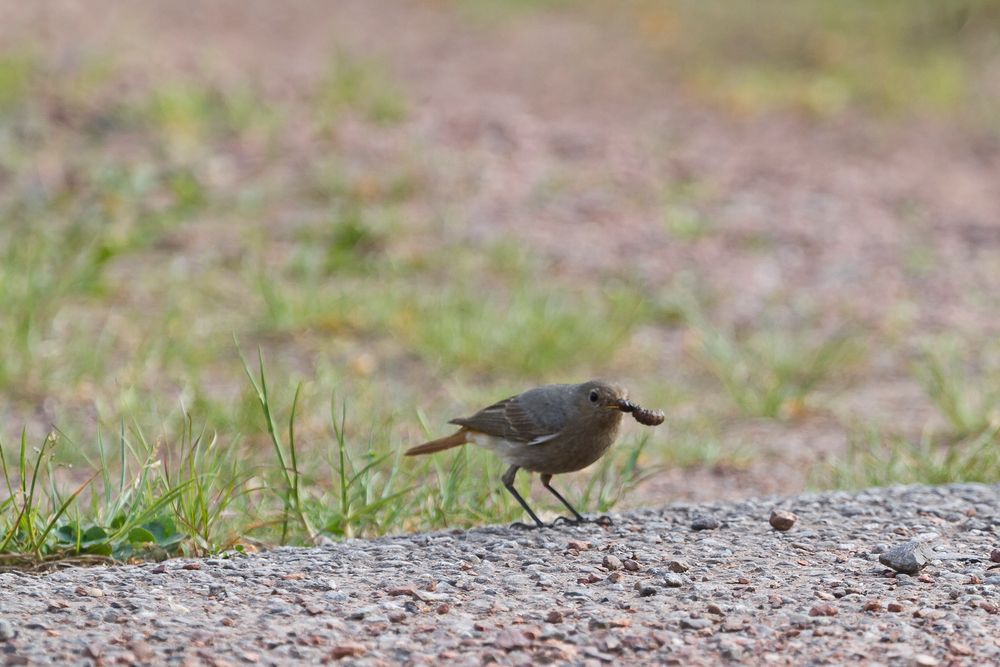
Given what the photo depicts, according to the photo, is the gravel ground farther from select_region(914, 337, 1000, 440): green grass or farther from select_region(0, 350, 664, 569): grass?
select_region(914, 337, 1000, 440): green grass

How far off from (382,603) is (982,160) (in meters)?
9.64

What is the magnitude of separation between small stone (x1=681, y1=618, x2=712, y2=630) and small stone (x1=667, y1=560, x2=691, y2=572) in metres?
0.42

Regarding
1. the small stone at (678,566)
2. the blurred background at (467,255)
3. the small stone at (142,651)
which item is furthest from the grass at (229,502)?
the small stone at (678,566)

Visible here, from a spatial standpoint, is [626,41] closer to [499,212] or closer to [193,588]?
[499,212]

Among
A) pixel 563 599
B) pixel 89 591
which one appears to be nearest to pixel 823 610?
pixel 563 599

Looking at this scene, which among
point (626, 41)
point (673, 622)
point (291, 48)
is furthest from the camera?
point (626, 41)

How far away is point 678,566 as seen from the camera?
3.97m

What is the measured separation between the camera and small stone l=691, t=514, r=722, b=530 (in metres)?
4.39

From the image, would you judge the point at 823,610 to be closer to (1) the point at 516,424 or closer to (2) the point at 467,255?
(1) the point at 516,424

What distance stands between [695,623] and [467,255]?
5588mm

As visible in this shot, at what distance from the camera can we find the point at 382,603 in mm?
3643

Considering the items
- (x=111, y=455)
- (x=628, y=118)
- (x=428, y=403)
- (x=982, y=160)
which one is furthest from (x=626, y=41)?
(x=111, y=455)

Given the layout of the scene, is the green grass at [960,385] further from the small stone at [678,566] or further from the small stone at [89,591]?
the small stone at [89,591]

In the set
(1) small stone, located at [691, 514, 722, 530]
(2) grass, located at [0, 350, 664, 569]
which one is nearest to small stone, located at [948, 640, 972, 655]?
(1) small stone, located at [691, 514, 722, 530]
